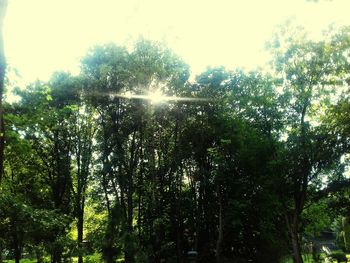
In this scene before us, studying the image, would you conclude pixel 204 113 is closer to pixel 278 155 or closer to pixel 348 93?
pixel 278 155

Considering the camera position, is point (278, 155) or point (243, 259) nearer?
point (278, 155)

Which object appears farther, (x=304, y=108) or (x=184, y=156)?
(x=184, y=156)

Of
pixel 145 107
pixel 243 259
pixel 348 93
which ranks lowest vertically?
pixel 243 259

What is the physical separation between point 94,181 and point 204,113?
10.6 metres

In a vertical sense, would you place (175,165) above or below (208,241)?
above

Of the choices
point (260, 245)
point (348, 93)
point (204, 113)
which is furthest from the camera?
point (260, 245)

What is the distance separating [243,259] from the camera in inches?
1087

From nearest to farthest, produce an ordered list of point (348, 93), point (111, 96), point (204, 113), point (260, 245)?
point (348, 93) < point (111, 96) < point (204, 113) < point (260, 245)

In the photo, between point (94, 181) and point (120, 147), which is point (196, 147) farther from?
point (94, 181)

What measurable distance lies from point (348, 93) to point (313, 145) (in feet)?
10.6

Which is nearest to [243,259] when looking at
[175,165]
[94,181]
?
[175,165]

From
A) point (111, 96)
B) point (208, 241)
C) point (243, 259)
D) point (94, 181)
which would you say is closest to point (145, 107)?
point (111, 96)

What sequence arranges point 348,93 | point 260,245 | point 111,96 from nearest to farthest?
point 348,93, point 111,96, point 260,245

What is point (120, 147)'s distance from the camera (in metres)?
24.2
